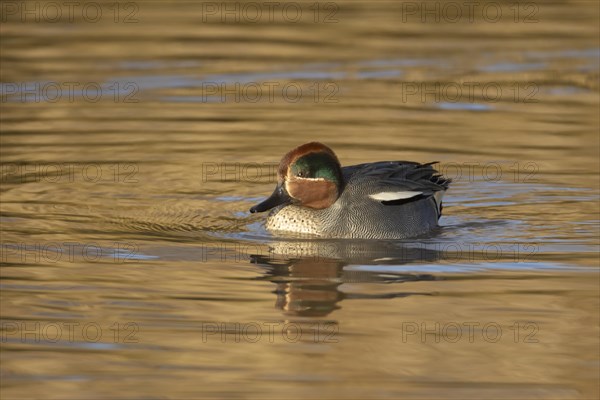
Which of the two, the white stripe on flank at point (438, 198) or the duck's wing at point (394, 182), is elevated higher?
the duck's wing at point (394, 182)

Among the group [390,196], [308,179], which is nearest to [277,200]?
[308,179]

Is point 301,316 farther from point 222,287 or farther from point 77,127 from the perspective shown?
point 77,127

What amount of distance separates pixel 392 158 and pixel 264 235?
2.47 meters

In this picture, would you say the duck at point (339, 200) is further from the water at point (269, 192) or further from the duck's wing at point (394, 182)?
the water at point (269, 192)

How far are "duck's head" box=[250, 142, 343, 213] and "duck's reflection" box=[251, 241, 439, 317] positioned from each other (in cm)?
31

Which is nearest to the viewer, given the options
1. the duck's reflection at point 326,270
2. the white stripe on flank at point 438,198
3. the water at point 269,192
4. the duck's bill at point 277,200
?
the water at point 269,192

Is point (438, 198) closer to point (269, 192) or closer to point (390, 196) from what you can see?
point (390, 196)

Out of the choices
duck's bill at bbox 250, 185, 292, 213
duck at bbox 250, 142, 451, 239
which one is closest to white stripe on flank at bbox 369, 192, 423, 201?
duck at bbox 250, 142, 451, 239

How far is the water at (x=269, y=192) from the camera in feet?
23.5

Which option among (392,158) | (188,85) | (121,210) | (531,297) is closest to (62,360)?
(531,297)

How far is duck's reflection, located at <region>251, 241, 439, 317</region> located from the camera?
8.25 m

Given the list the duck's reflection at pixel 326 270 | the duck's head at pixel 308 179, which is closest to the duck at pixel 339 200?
the duck's head at pixel 308 179

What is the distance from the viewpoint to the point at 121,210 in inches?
421

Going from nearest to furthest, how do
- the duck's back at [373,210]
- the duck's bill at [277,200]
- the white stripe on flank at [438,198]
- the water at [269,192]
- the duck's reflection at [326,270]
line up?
the water at [269,192], the duck's reflection at [326,270], the duck's bill at [277,200], the duck's back at [373,210], the white stripe on flank at [438,198]
